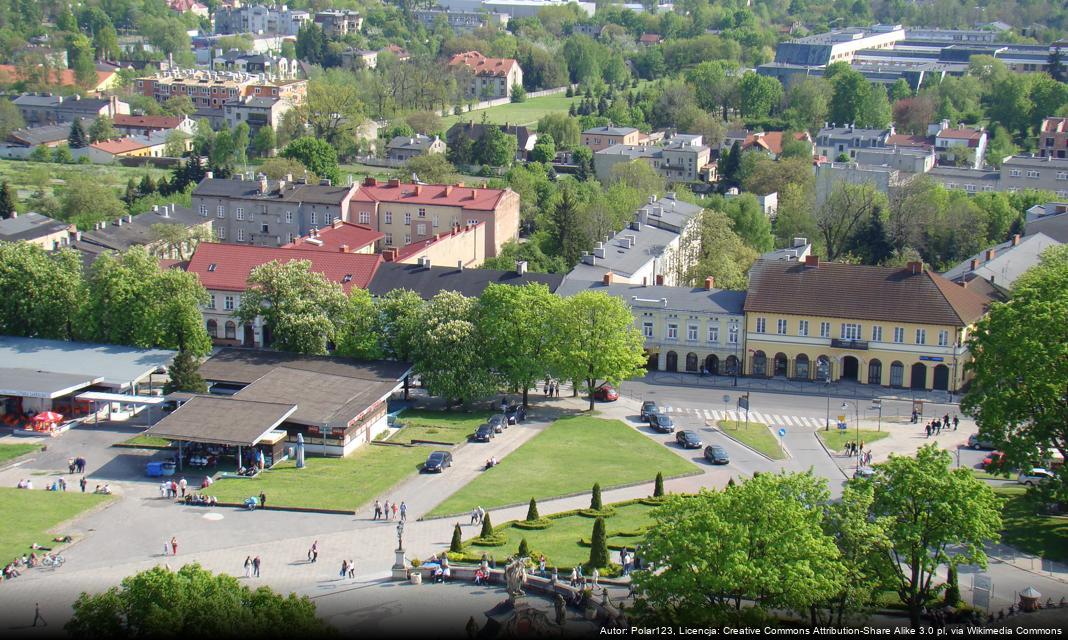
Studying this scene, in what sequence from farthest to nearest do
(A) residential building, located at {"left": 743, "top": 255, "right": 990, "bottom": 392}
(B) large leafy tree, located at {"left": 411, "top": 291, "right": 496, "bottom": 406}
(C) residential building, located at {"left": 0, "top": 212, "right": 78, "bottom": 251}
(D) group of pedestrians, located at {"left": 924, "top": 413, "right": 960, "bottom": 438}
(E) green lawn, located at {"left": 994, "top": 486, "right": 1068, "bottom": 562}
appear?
1. (C) residential building, located at {"left": 0, "top": 212, "right": 78, "bottom": 251}
2. (A) residential building, located at {"left": 743, "top": 255, "right": 990, "bottom": 392}
3. (B) large leafy tree, located at {"left": 411, "top": 291, "right": 496, "bottom": 406}
4. (D) group of pedestrians, located at {"left": 924, "top": 413, "right": 960, "bottom": 438}
5. (E) green lawn, located at {"left": 994, "top": 486, "right": 1068, "bottom": 562}

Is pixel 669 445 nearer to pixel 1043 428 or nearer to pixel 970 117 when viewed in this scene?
pixel 1043 428

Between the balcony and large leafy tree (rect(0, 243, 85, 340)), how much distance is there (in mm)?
42979

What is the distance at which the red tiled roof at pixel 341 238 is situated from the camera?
91306mm

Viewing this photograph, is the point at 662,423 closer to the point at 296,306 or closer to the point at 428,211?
the point at 296,306

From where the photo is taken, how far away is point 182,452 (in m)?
61.2

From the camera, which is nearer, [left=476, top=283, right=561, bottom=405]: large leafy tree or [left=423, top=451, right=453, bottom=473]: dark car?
[left=423, top=451, right=453, bottom=473]: dark car

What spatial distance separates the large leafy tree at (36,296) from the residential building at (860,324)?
38914mm

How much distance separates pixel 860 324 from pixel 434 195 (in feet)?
133

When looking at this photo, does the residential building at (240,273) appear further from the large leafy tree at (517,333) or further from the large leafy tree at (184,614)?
the large leafy tree at (184,614)

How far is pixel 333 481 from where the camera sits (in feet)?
194

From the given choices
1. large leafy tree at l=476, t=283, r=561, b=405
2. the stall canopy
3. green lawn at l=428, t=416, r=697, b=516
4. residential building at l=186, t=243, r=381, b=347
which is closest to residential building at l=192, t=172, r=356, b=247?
residential building at l=186, t=243, r=381, b=347

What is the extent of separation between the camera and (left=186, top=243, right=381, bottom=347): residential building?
8094cm

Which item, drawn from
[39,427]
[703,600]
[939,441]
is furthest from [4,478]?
[939,441]

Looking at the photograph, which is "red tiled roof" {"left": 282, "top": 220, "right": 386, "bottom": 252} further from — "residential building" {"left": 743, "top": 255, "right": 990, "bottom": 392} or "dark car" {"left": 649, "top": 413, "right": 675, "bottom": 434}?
"dark car" {"left": 649, "top": 413, "right": 675, "bottom": 434}
